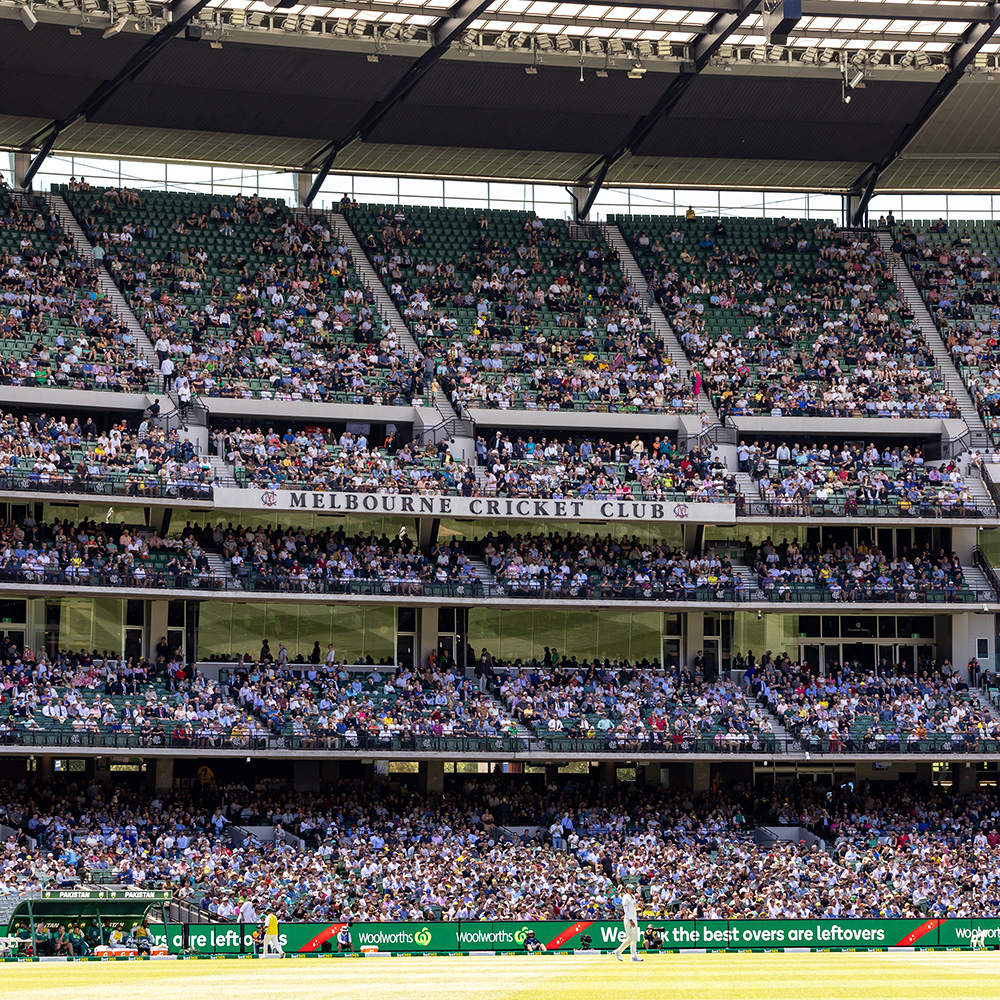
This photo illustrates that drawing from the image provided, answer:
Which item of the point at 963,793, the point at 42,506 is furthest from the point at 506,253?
the point at 963,793

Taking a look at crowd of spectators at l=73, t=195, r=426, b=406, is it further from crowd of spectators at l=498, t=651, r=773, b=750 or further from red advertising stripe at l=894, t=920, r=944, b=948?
red advertising stripe at l=894, t=920, r=944, b=948

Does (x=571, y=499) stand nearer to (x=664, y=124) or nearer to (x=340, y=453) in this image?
(x=340, y=453)

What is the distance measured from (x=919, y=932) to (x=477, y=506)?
1954 centimetres

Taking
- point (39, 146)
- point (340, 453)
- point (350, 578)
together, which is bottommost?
point (350, 578)

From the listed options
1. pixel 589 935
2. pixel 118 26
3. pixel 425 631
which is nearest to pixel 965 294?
pixel 425 631

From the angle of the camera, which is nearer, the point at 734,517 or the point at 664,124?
the point at 734,517

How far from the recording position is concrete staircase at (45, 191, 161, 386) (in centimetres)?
5806

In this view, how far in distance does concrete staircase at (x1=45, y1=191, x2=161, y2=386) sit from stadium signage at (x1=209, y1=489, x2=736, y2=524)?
6.40 meters

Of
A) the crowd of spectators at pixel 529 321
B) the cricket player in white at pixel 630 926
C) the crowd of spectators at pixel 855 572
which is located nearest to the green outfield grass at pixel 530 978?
the cricket player in white at pixel 630 926

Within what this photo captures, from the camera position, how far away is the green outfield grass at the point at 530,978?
30.1 metres

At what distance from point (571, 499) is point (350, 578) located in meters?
7.75

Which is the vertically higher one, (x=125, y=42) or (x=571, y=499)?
(x=125, y=42)

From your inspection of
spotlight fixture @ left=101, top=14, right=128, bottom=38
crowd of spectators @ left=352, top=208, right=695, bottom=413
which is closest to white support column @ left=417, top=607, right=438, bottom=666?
crowd of spectators @ left=352, top=208, right=695, bottom=413

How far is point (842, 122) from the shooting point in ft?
224
